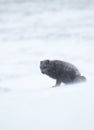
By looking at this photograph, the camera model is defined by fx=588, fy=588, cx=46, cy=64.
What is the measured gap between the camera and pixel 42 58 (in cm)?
2459

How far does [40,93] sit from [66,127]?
6.40 feet

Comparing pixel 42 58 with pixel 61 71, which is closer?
pixel 61 71

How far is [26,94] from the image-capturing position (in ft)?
24.8

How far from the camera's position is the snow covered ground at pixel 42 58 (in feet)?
19.5

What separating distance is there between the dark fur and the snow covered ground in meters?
0.40

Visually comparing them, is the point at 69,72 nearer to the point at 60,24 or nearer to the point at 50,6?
the point at 60,24

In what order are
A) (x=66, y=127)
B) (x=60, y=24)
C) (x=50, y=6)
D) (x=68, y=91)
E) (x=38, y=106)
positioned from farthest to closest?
(x=50, y=6)
(x=60, y=24)
(x=68, y=91)
(x=38, y=106)
(x=66, y=127)

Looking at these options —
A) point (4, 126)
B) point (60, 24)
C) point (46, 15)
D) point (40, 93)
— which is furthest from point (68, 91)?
point (46, 15)

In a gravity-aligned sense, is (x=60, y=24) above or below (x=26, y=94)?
above

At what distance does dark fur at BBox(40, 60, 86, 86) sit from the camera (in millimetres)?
10334

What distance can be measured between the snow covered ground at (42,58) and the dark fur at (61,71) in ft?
1.33

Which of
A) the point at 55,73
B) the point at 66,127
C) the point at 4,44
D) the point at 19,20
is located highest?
the point at 19,20

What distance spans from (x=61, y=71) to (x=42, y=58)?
14.0m

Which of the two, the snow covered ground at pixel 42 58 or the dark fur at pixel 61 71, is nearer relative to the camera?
the snow covered ground at pixel 42 58
